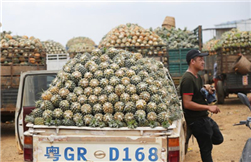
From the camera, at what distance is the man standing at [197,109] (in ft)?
15.9

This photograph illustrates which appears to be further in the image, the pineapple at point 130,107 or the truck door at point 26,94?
the truck door at point 26,94

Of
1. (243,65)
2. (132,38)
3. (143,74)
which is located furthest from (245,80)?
(143,74)

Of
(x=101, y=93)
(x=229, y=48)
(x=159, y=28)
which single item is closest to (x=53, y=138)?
(x=101, y=93)

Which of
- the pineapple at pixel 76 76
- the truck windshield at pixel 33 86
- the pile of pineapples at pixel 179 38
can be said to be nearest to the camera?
the pineapple at pixel 76 76

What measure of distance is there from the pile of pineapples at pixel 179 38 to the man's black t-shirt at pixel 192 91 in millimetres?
10362

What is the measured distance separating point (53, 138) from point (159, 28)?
15.2 meters

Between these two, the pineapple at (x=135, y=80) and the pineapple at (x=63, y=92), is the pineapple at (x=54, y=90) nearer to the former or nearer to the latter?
the pineapple at (x=63, y=92)

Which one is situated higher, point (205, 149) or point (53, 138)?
point (53, 138)

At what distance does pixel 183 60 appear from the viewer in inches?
511

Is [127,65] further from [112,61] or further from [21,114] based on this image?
[21,114]

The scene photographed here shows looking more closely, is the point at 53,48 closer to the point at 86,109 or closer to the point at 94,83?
the point at 94,83

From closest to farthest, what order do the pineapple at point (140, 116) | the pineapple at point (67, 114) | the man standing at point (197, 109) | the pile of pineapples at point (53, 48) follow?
the pineapple at point (140, 116) < the pineapple at point (67, 114) < the man standing at point (197, 109) < the pile of pineapples at point (53, 48)

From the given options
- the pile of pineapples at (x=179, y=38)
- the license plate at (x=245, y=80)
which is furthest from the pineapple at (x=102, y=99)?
the pile of pineapples at (x=179, y=38)

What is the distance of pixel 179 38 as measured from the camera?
1631 centimetres
